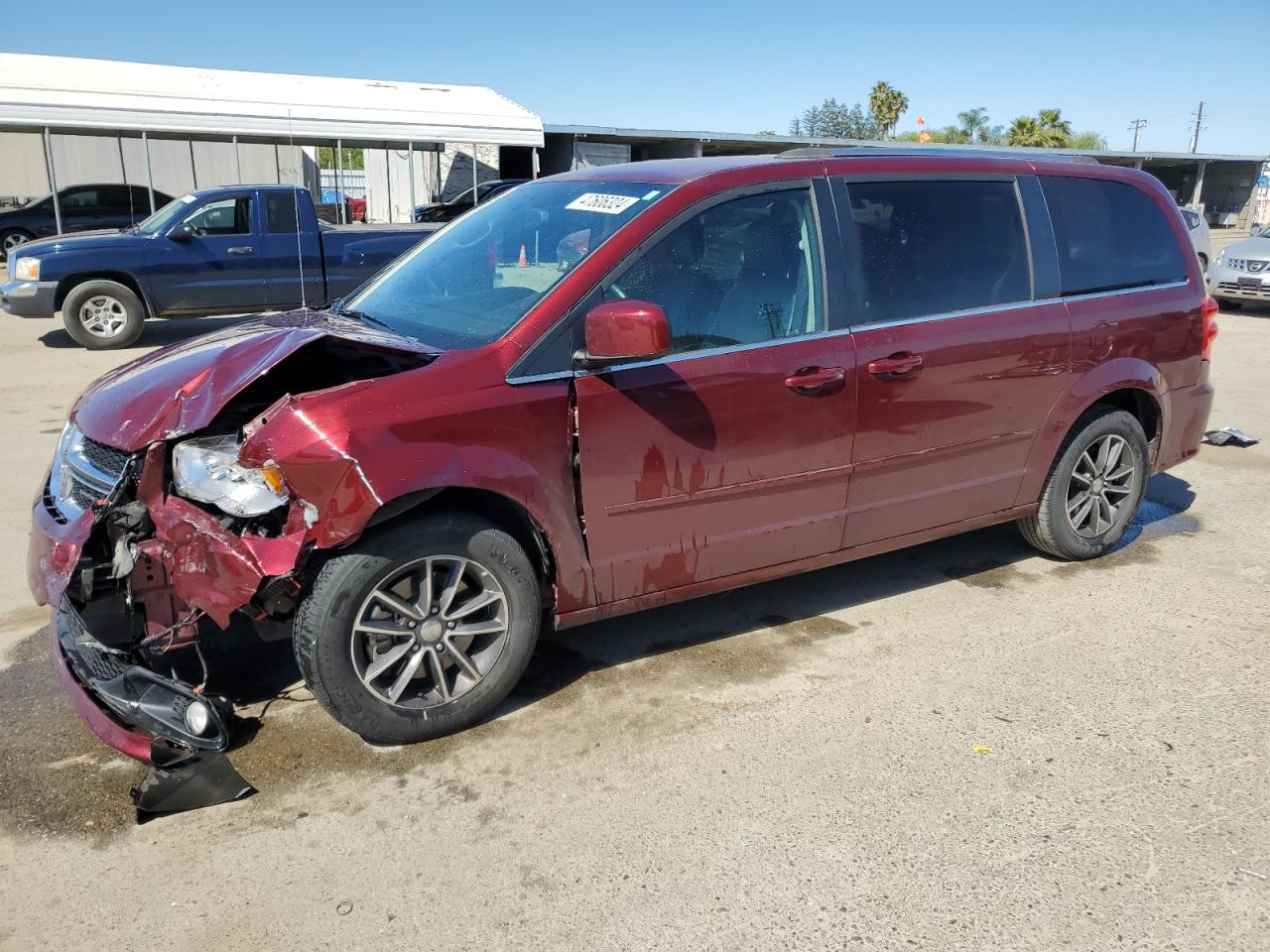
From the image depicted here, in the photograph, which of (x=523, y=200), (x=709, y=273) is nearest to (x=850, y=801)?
(x=709, y=273)

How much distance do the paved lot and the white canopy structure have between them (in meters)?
15.7

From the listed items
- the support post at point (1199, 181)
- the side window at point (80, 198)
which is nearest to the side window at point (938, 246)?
the side window at point (80, 198)

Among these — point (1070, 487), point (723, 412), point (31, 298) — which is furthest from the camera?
point (31, 298)

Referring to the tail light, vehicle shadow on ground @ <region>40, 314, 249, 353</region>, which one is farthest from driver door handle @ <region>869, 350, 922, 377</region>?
vehicle shadow on ground @ <region>40, 314, 249, 353</region>

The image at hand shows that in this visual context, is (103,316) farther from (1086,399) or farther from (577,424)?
(1086,399)

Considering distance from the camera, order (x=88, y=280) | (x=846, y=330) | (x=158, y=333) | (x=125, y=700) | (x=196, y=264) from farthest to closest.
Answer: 1. (x=158, y=333)
2. (x=196, y=264)
3. (x=88, y=280)
4. (x=846, y=330)
5. (x=125, y=700)

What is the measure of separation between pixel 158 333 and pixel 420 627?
11.4 metres

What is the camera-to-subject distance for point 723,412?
11.5 ft

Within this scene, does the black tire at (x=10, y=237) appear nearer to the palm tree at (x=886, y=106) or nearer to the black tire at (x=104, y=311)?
the black tire at (x=104, y=311)

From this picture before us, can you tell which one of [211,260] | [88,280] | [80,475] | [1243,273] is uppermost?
[211,260]

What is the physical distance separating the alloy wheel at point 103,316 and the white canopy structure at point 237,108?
675cm

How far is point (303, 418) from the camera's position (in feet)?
9.64

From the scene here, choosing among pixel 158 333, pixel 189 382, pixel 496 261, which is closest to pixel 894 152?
pixel 496 261

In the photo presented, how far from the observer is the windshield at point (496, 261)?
346 cm
